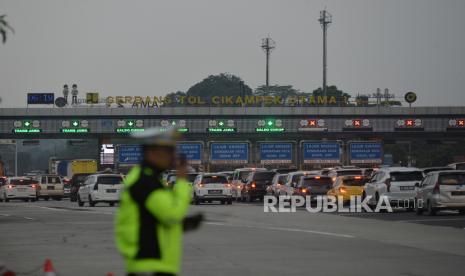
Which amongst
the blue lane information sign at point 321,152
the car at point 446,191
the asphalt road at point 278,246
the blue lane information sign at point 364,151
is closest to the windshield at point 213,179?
the asphalt road at point 278,246

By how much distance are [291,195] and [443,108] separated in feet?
141

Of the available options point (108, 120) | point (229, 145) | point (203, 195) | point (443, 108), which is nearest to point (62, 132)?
point (108, 120)

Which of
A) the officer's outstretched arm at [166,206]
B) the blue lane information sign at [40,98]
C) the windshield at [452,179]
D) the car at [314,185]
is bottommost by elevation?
the car at [314,185]

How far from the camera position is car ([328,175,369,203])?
4397 cm

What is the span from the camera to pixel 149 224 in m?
7.57

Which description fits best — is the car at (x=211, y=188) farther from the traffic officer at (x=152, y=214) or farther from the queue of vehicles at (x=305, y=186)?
the traffic officer at (x=152, y=214)

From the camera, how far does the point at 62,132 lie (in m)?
87.0

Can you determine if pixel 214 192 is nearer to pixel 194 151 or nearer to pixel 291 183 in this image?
pixel 291 183

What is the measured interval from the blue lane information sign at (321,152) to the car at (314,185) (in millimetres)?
41107

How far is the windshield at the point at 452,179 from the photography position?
3403 cm

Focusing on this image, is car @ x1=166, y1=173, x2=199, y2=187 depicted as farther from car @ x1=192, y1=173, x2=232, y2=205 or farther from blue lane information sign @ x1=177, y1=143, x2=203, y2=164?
blue lane information sign @ x1=177, y1=143, x2=203, y2=164

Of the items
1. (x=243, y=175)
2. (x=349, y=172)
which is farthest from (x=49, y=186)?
(x=349, y=172)

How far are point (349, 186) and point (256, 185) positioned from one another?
13025 mm

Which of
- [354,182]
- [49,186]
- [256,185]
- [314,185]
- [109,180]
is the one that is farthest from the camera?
[49,186]
